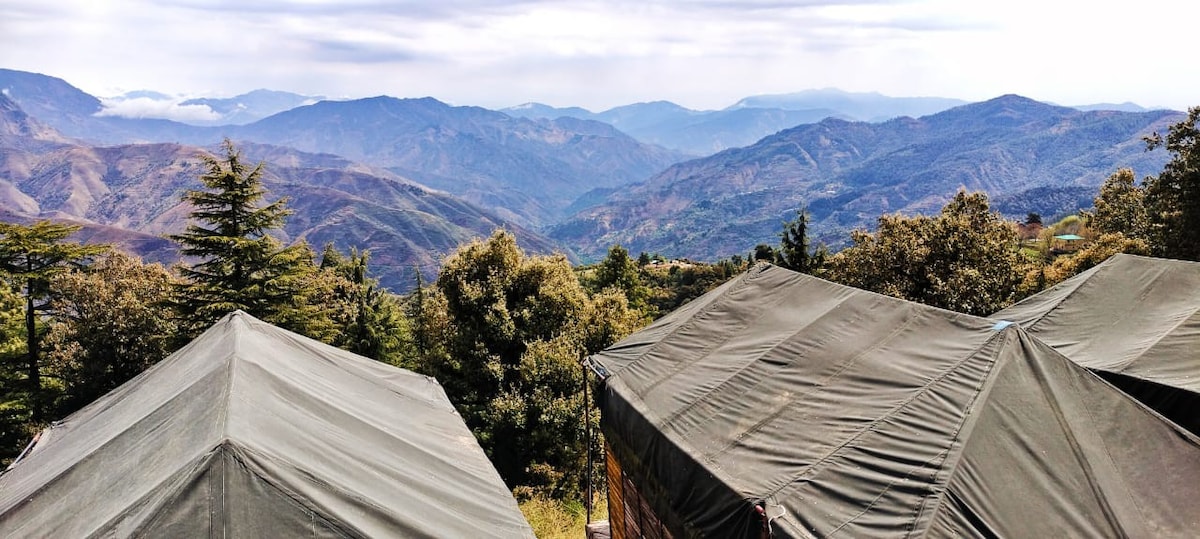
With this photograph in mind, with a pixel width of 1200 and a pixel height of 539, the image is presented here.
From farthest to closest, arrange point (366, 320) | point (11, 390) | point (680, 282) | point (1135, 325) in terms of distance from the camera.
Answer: point (680, 282)
point (366, 320)
point (11, 390)
point (1135, 325)

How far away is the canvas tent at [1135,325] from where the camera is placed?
883cm

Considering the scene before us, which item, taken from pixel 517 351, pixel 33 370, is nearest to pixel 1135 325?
pixel 517 351

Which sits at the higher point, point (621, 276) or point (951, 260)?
point (951, 260)

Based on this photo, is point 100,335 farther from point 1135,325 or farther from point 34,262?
point 1135,325

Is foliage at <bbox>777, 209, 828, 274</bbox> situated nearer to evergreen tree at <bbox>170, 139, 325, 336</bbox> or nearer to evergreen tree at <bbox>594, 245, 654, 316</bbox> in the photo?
evergreen tree at <bbox>594, 245, 654, 316</bbox>

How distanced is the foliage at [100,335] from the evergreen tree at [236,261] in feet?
7.27

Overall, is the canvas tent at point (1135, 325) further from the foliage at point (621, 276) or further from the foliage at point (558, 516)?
the foliage at point (621, 276)

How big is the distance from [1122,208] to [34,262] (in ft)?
174

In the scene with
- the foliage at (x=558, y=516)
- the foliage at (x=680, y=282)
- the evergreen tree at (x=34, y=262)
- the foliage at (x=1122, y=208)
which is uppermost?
the foliage at (x=1122, y=208)

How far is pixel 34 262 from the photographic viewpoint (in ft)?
70.9

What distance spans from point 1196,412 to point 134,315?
3309 cm

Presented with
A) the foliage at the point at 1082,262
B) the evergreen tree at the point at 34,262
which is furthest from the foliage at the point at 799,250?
the evergreen tree at the point at 34,262

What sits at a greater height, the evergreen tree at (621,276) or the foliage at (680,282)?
the evergreen tree at (621,276)

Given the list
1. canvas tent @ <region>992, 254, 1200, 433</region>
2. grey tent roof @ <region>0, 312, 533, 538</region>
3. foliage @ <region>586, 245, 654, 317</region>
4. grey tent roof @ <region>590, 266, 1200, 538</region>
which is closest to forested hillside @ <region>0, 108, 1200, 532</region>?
canvas tent @ <region>992, 254, 1200, 433</region>
